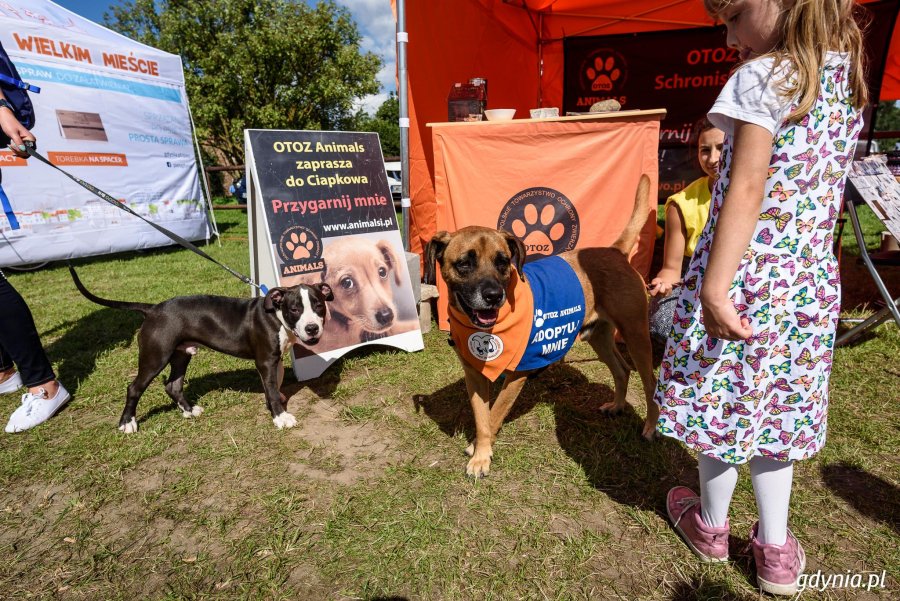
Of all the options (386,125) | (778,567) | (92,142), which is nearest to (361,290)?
(778,567)

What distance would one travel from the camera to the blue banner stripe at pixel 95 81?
8.76 metres

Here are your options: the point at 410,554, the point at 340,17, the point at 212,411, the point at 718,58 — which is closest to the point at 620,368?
the point at 410,554

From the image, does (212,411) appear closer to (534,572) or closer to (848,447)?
(534,572)

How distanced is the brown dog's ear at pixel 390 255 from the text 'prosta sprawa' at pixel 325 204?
404 mm

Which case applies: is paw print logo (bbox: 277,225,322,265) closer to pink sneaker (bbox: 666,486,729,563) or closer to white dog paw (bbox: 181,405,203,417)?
white dog paw (bbox: 181,405,203,417)

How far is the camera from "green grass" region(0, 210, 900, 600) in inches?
89.4

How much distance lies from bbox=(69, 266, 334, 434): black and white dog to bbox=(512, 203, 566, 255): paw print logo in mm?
2237

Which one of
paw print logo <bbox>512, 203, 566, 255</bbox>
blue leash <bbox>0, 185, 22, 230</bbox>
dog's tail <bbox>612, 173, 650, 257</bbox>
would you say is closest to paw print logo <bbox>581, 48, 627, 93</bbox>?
paw print logo <bbox>512, 203, 566, 255</bbox>

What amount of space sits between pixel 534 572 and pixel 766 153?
2.01m

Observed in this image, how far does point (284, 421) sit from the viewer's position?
358cm

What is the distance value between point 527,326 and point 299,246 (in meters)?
2.40

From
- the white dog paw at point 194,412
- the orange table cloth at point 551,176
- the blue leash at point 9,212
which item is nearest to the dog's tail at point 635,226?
the orange table cloth at point 551,176

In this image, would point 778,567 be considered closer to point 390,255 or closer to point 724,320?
point 724,320

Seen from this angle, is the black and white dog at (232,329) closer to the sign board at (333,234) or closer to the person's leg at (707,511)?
the sign board at (333,234)
